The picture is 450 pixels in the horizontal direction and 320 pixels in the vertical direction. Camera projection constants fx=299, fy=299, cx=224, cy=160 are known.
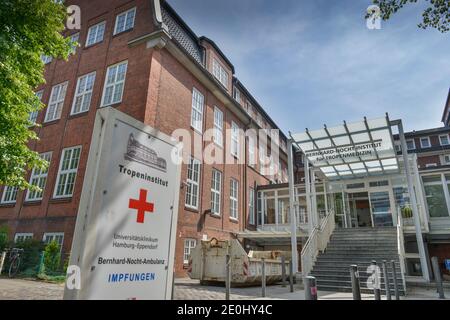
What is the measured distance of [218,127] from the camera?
62.5ft

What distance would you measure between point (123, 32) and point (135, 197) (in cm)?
1606

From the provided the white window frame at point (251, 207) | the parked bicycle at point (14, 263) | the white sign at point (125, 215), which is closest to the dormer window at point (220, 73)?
the white window frame at point (251, 207)

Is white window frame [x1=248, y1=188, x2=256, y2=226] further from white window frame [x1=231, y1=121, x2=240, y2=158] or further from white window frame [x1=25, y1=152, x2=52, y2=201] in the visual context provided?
white window frame [x1=25, y1=152, x2=52, y2=201]

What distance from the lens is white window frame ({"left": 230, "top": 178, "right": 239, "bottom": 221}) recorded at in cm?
1923

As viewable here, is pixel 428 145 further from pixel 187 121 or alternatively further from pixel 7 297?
pixel 7 297

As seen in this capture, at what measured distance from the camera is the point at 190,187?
A: 15.4 m

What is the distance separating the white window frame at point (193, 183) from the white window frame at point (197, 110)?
2.01 meters

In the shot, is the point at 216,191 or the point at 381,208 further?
the point at 216,191

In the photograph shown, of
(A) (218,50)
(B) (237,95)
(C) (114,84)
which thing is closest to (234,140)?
(B) (237,95)

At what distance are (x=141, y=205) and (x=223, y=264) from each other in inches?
372

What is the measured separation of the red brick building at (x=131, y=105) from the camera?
45.0 ft

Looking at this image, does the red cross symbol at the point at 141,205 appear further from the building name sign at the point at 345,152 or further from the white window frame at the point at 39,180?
the white window frame at the point at 39,180

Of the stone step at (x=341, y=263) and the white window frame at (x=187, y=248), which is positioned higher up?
the white window frame at (x=187, y=248)

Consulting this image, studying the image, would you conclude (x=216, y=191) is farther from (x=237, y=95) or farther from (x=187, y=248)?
(x=237, y=95)
